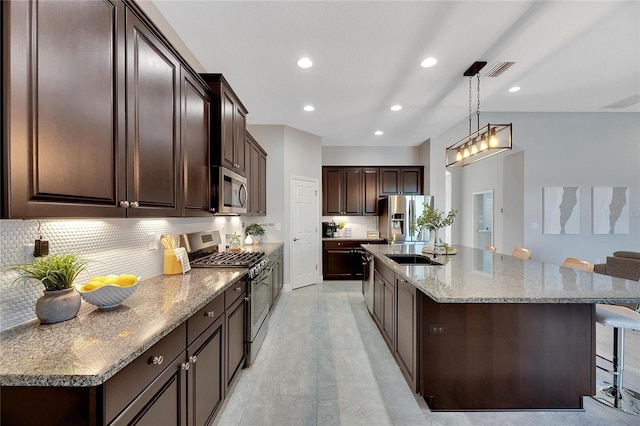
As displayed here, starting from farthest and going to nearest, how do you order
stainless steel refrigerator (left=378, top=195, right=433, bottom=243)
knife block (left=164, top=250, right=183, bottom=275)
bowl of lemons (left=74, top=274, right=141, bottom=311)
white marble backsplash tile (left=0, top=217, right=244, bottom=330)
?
1. stainless steel refrigerator (left=378, top=195, right=433, bottom=243)
2. knife block (left=164, top=250, right=183, bottom=275)
3. bowl of lemons (left=74, top=274, right=141, bottom=311)
4. white marble backsplash tile (left=0, top=217, right=244, bottom=330)

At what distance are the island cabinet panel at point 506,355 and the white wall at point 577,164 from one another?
400cm

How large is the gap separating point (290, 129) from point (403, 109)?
2.01 metres

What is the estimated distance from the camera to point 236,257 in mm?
Answer: 2744

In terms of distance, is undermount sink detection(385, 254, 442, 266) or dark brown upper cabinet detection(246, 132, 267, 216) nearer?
undermount sink detection(385, 254, 442, 266)

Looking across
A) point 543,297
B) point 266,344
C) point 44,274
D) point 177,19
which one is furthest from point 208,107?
point 543,297

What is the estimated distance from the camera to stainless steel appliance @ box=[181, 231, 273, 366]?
2.40 m

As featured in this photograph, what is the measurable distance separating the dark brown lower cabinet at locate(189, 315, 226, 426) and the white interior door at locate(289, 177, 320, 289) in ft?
10.2

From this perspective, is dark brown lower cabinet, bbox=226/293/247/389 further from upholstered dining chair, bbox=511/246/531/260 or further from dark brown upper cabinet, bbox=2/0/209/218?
upholstered dining chair, bbox=511/246/531/260

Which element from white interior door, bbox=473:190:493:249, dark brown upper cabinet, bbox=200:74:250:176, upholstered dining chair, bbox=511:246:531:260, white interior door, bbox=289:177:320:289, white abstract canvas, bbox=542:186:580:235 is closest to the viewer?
dark brown upper cabinet, bbox=200:74:250:176

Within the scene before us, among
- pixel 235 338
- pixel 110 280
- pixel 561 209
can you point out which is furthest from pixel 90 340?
pixel 561 209

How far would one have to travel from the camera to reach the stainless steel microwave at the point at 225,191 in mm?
2350

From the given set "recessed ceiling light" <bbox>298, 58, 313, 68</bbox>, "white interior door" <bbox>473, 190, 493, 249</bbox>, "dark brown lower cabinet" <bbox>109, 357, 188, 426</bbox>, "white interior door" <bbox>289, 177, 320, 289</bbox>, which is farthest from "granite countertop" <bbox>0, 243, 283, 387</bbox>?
"white interior door" <bbox>473, 190, 493, 249</bbox>

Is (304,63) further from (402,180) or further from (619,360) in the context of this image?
(402,180)

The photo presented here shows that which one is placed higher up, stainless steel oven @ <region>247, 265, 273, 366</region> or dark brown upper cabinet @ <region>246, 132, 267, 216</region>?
dark brown upper cabinet @ <region>246, 132, 267, 216</region>
